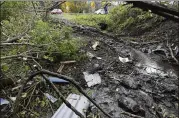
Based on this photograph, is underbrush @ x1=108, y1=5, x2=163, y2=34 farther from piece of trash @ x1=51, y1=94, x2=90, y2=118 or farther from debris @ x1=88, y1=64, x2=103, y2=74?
piece of trash @ x1=51, y1=94, x2=90, y2=118

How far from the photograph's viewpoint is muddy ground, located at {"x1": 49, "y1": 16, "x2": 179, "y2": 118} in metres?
3.84

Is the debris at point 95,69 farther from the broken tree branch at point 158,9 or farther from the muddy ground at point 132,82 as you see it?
the broken tree branch at point 158,9

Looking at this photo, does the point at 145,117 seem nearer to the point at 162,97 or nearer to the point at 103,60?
the point at 162,97

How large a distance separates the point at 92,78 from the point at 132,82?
3.03ft

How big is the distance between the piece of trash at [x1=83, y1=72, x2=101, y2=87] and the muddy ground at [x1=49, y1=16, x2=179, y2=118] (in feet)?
0.29

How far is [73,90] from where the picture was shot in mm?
4395

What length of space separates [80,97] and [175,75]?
2551 millimetres

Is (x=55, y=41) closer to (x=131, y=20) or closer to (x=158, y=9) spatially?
(x=158, y=9)

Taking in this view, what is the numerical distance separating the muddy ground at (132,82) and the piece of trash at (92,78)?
0.09m

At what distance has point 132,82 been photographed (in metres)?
4.68

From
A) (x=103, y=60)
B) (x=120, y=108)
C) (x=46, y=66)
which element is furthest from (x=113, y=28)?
(x=120, y=108)

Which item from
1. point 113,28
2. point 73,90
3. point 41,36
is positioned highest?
point 41,36

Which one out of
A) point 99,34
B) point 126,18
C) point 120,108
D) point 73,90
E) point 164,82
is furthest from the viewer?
point 126,18

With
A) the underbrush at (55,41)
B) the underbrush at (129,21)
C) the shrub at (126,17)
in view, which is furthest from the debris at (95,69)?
the shrub at (126,17)
